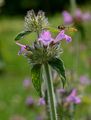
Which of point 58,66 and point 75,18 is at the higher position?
point 75,18

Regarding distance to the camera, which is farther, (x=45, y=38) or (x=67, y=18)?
(x=67, y=18)

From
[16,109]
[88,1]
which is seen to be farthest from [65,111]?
[88,1]

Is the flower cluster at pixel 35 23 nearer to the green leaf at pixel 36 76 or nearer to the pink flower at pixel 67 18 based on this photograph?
the green leaf at pixel 36 76

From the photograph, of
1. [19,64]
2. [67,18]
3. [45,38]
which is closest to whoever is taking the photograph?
[45,38]

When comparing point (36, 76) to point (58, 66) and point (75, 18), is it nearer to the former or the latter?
point (58, 66)

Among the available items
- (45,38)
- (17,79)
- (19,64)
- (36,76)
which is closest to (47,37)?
(45,38)

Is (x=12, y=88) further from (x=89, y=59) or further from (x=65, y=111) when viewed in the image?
(x=65, y=111)

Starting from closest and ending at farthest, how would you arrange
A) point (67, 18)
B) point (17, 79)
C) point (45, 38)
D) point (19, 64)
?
1. point (45, 38)
2. point (67, 18)
3. point (17, 79)
4. point (19, 64)

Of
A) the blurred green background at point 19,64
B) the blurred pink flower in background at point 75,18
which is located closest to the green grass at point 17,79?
the blurred green background at point 19,64
